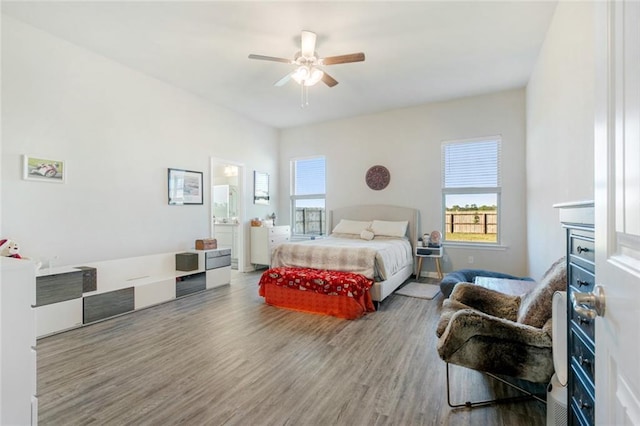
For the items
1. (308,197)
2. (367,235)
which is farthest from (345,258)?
(308,197)

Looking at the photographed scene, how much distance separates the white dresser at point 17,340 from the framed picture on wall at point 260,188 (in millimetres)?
5053

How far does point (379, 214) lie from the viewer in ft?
18.8

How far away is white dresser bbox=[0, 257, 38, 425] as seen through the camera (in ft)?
3.64

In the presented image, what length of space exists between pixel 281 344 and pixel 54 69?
150 inches

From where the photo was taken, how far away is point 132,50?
3518mm

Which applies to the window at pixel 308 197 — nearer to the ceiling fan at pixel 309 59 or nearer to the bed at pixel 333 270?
the bed at pixel 333 270

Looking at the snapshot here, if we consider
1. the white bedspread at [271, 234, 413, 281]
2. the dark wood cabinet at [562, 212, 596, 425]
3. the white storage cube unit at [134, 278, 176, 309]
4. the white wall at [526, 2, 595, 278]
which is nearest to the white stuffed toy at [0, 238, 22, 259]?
the white storage cube unit at [134, 278, 176, 309]

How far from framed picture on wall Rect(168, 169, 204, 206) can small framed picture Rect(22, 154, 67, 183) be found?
1.32 meters

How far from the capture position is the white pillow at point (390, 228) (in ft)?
16.9

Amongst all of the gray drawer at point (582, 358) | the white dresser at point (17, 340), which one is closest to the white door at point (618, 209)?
the gray drawer at point (582, 358)

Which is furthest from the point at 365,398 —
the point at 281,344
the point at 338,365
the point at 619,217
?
the point at 619,217

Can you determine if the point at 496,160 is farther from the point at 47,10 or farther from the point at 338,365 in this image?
the point at 47,10

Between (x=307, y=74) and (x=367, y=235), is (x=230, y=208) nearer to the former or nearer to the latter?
(x=367, y=235)

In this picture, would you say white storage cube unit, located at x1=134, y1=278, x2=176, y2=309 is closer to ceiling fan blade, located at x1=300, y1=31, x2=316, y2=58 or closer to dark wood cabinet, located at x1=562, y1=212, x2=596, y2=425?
ceiling fan blade, located at x1=300, y1=31, x2=316, y2=58
